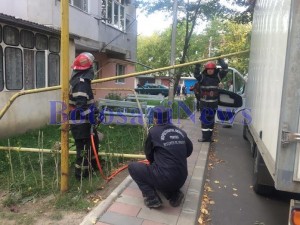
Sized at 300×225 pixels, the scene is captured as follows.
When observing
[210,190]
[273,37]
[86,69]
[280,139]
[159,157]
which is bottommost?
[210,190]

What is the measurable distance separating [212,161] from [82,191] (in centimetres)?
331

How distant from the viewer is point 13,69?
8.08m

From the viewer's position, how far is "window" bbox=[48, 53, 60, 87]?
31.6 feet

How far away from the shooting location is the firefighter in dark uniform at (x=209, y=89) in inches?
293

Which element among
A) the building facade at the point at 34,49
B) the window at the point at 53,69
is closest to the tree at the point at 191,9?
the building facade at the point at 34,49

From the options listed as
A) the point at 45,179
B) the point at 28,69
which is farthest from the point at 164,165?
the point at 28,69

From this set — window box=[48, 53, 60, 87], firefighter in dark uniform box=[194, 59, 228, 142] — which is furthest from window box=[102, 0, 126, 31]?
firefighter in dark uniform box=[194, 59, 228, 142]

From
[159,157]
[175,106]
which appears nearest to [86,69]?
[159,157]

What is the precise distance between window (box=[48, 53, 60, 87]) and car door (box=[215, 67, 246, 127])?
4988mm

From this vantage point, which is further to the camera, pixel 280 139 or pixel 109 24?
pixel 109 24

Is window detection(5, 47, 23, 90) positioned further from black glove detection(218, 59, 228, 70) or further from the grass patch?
black glove detection(218, 59, 228, 70)

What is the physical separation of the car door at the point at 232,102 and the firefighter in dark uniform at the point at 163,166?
5.40 meters

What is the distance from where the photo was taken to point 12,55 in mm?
7988

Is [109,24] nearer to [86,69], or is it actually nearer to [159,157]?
[86,69]
